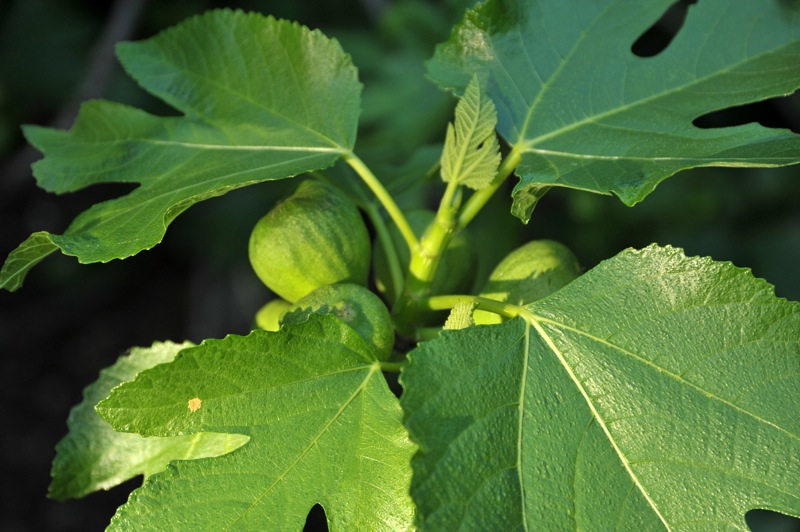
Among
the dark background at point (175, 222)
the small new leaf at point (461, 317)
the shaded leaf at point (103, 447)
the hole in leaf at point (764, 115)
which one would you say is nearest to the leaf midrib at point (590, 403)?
the small new leaf at point (461, 317)

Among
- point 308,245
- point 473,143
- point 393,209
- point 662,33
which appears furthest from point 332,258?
point 662,33

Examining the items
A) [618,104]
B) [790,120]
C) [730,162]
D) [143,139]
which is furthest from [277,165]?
[790,120]

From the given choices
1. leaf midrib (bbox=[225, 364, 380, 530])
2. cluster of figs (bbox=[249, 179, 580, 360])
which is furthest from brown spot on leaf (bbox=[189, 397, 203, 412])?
cluster of figs (bbox=[249, 179, 580, 360])

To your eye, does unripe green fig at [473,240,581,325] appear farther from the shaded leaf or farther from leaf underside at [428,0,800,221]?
the shaded leaf

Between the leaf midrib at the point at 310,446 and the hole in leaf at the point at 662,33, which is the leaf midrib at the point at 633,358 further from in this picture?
the hole in leaf at the point at 662,33

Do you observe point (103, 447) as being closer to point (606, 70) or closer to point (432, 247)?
point (432, 247)

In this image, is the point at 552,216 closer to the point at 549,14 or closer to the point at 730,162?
the point at 549,14

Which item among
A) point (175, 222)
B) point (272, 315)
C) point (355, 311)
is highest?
point (355, 311)
